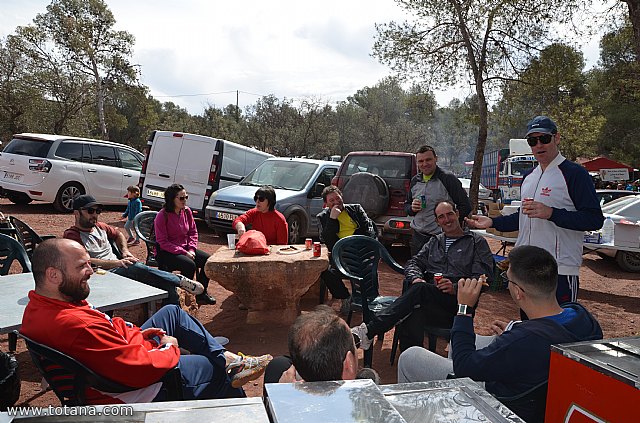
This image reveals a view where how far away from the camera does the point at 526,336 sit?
6.75 ft

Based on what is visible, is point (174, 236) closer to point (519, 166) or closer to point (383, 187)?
point (383, 187)

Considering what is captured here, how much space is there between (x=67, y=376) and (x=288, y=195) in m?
6.77

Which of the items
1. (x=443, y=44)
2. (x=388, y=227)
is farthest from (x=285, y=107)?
(x=388, y=227)

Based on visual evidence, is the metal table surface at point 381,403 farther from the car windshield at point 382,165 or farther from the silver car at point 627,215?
the silver car at point 627,215

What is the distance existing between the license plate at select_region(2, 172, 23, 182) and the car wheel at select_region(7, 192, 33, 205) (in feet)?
1.34

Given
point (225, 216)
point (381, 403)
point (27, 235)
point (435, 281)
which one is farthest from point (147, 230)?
point (381, 403)

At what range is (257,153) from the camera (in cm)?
1167

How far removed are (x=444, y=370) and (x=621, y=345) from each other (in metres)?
1.08

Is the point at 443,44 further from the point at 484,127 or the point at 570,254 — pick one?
the point at 570,254

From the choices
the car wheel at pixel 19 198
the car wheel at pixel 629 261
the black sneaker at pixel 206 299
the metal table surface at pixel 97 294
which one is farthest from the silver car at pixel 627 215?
the car wheel at pixel 19 198

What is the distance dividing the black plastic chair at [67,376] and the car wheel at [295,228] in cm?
642

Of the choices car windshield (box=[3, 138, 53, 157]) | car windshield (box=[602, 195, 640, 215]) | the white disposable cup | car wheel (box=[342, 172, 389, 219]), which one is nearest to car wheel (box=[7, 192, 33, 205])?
car windshield (box=[3, 138, 53, 157])

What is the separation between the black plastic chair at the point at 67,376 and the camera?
7.30 ft

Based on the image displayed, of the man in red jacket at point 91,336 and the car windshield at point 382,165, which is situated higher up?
the car windshield at point 382,165
